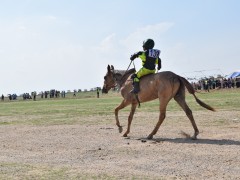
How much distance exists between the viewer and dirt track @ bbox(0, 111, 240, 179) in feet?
30.2

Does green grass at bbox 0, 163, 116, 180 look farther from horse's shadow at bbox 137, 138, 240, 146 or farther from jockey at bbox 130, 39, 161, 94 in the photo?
jockey at bbox 130, 39, 161, 94

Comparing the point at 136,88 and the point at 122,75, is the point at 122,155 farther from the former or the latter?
the point at 122,75

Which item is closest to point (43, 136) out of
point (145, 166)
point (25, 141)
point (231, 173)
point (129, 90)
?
point (25, 141)

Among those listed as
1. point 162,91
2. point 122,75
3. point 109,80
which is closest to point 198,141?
point 162,91

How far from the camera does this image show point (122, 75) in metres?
17.2

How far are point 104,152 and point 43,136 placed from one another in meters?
5.23

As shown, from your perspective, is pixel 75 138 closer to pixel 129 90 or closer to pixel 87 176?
pixel 129 90

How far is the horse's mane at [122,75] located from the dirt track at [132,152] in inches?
75.0

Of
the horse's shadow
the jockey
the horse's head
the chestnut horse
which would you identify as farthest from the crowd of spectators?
the horse's shadow

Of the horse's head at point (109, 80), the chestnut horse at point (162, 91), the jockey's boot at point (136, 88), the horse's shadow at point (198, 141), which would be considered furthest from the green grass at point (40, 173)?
the horse's head at point (109, 80)

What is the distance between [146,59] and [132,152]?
424 centimetres

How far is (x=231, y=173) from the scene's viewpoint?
866 cm

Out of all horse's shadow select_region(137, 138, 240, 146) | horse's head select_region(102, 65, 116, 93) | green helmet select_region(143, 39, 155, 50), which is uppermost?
green helmet select_region(143, 39, 155, 50)

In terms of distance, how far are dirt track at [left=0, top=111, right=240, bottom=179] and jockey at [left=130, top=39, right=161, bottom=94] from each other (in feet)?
6.28
